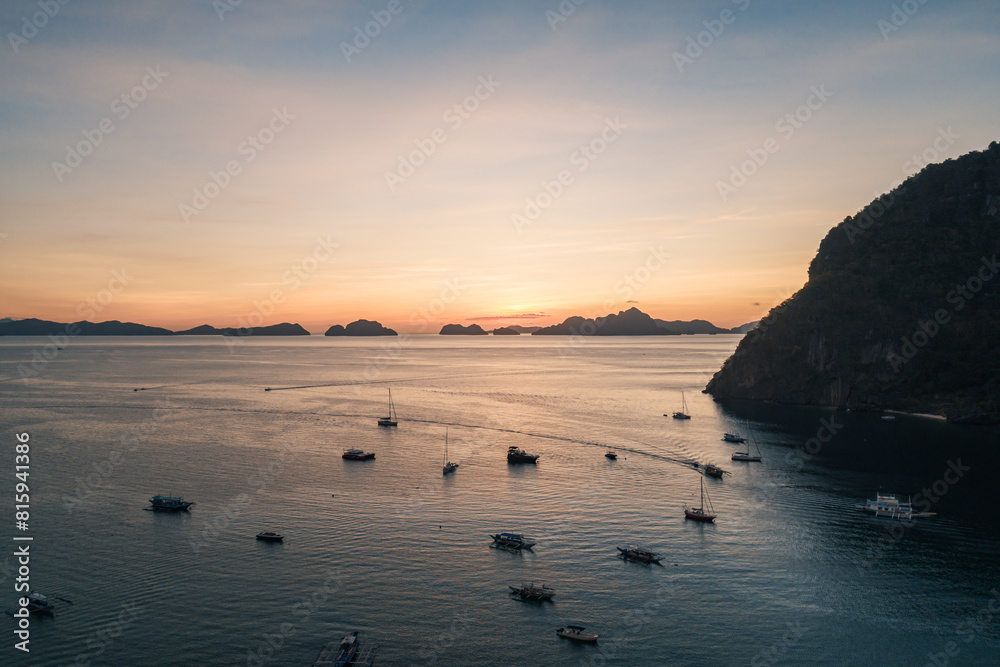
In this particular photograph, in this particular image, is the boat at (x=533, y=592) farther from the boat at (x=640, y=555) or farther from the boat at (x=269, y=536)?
the boat at (x=269, y=536)

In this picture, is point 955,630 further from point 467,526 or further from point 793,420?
point 793,420

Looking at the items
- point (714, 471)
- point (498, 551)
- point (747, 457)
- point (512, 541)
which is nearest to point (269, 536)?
point (498, 551)

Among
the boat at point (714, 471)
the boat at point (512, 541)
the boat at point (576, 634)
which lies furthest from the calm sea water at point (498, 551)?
the boat at point (714, 471)

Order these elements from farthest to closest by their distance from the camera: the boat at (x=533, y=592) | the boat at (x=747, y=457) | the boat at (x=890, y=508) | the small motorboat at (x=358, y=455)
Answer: the small motorboat at (x=358, y=455)
the boat at (x=747, y=457)
the boat at (x=890, y=508)
the boat at (x=533, y=592)

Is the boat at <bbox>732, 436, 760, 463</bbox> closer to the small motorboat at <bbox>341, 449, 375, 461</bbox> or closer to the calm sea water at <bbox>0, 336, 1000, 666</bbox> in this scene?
the calm sea water at <bbox>0, 336, 1000, 666</bbox>

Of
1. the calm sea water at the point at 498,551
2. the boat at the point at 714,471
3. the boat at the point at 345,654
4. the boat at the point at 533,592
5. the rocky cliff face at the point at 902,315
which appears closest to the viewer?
the boat at the point at 345,654

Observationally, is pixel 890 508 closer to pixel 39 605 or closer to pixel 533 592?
pixel 533 592

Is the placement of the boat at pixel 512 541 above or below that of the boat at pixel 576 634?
above
